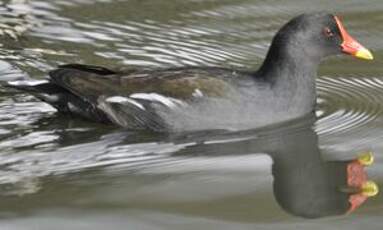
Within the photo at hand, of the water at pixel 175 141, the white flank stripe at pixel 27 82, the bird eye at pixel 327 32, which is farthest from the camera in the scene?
the white flank stripe at pixel 27 82

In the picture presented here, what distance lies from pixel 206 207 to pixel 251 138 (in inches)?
51.0

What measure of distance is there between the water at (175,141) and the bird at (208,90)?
103 mm

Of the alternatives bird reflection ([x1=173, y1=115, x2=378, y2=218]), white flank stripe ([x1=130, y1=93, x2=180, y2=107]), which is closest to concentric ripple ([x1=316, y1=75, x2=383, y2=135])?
bird reflection ([x1=173, y1=115, x2=378, y2=218])

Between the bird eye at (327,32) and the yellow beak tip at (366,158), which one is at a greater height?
the bird eye at (327,32)

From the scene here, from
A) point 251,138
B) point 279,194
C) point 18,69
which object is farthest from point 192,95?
point 18,69

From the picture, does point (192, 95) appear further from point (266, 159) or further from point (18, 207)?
point (18, 207)

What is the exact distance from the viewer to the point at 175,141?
721cm

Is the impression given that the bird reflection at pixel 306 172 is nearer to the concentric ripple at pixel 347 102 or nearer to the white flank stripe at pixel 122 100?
the concentric ripple at pixel 347 102

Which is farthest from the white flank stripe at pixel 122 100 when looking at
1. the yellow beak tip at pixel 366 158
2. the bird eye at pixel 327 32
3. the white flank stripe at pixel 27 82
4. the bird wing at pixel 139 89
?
the yellow beak tip at pixel 366 158

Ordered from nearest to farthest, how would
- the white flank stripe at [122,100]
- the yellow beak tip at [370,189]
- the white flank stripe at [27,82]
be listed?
1. the yellow beak tip at [370,189]
2. the white flank stripe at [122,100]
3. the white flank stripe at [27,82]

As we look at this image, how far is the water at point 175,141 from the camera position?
19.6 ft

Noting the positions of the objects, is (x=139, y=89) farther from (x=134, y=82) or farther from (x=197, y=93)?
(x=197, y=93)

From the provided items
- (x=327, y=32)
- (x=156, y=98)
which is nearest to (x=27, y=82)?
(x=156, y=98)

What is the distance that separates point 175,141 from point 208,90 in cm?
40
